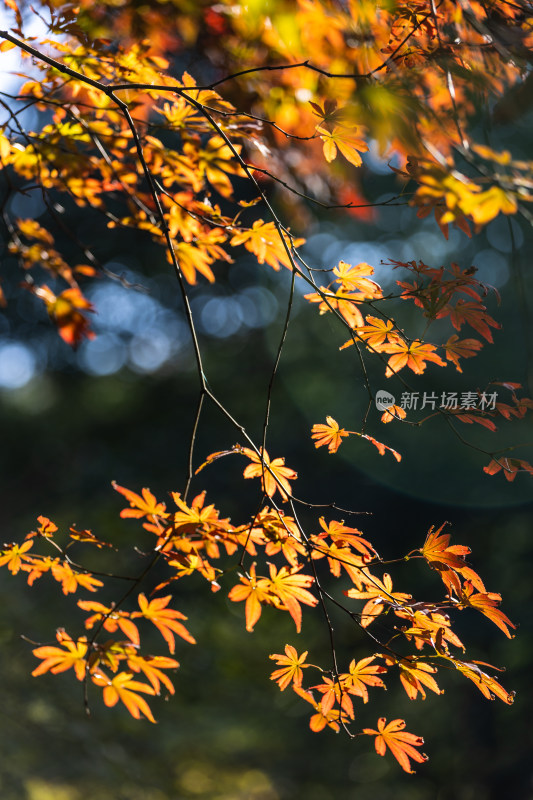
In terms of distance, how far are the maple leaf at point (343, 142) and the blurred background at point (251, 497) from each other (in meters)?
2.14

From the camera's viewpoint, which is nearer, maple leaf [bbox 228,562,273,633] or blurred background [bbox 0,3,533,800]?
maple leaf [bbox 228,562,273,633]

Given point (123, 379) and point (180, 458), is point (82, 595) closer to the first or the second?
point (180, 458)

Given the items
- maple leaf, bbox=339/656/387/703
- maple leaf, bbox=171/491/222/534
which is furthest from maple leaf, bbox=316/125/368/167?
maple leaf, bbox=339/656/387/703

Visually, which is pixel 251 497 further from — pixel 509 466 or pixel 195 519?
pixel 195 519

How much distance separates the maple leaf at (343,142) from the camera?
0.80 meters

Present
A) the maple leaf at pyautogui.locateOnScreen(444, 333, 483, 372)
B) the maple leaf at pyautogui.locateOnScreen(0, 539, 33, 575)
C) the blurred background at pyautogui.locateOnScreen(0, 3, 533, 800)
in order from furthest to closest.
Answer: the blurred background at pyautogui.locateOnScreen(0, 3, 533, 800) → the maple leaf at pyautogui.locateOnScreen(444, 333, 483, 372) → the maple leaf at pyautogui.locateOnScreen(0, 539, 33, 575)

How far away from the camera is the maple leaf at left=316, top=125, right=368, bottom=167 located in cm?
80

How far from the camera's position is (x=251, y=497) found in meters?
3.70

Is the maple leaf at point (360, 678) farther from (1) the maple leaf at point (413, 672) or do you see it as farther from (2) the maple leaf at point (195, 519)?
(2) the maple leaf at point (195, 519)

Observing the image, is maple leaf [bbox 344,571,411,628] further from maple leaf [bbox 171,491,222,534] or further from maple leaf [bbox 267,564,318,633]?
maple leaf [bbox 171,491,222,534]

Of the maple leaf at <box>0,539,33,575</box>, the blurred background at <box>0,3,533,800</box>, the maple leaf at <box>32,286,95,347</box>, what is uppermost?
the maple leaf at <box>32,286,95,347</box>

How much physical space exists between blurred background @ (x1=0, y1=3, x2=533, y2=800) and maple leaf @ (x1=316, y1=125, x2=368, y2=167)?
214cm

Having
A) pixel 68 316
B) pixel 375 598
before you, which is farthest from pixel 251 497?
pixel 68 316

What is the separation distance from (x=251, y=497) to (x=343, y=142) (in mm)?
3084
